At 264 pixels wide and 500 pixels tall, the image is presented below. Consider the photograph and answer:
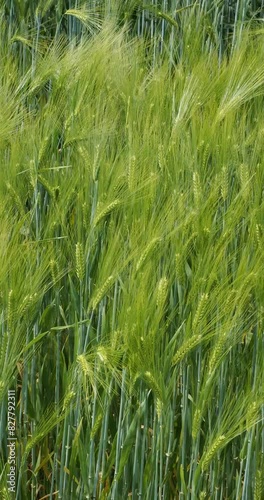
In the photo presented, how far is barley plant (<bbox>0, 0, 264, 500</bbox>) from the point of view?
1247 millimetres

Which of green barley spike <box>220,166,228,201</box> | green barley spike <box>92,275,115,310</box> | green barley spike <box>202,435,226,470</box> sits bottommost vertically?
green barley spike <box>202,435,226,470</box>

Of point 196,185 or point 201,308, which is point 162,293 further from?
point 196,185

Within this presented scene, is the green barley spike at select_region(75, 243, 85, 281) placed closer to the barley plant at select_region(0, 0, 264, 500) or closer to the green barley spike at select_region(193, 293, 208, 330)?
the barley plant at select_region(0, 0, 264, 500)

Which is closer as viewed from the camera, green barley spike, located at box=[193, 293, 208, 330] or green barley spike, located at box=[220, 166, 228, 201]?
A: green barley spike, located at box=[193, 293, 208, 330]

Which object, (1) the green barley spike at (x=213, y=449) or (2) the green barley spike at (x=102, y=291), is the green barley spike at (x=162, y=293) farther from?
(1) the green barley spike at (x=213, y=449)

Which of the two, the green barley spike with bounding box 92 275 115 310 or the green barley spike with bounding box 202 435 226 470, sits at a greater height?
the green barley spike with bounding box 92 275 115 310

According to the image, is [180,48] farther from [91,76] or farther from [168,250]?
[168,250]

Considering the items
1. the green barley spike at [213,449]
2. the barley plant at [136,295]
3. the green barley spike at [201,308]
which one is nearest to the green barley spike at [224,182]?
the barley plant at [136,295]

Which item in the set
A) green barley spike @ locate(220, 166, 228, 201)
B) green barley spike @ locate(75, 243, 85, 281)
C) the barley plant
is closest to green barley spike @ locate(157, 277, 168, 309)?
the barley plant

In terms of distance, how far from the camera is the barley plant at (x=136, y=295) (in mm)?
1247

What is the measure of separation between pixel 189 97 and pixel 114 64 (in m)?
0.24

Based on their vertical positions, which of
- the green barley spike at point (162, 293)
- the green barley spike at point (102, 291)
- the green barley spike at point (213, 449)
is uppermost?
the green barley spike at point (162, 293)

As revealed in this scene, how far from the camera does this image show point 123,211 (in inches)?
54.0

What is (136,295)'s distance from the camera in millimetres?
1225
